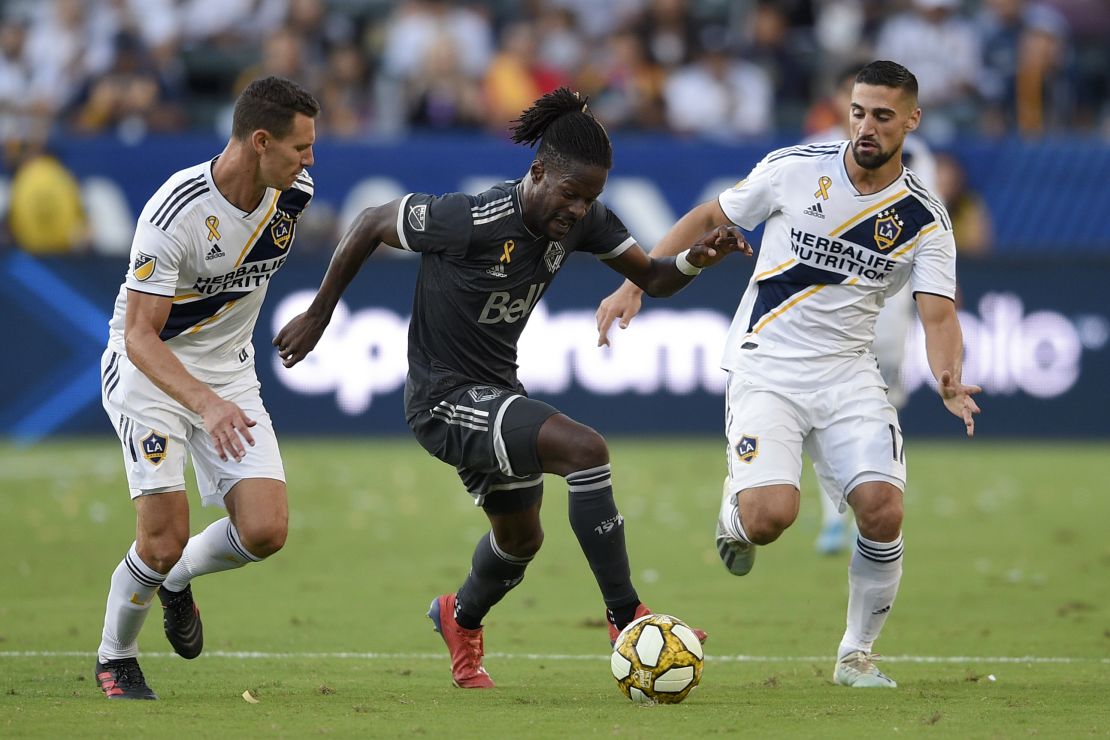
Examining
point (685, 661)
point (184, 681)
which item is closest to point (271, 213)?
point (184, 681)

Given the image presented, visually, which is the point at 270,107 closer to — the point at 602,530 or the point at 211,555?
the point at 211,555

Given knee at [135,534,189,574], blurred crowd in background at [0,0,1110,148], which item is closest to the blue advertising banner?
blurred crowd in background at [0,0,1110,148]

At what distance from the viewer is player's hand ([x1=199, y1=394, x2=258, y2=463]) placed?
6250 mm

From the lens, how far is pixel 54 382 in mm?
16688

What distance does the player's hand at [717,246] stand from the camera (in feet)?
23.0

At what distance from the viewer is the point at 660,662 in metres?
6.47

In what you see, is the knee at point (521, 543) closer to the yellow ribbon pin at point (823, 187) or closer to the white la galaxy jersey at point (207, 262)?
the white la galaxy jersey at point (207, 262)

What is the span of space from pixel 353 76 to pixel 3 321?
199 inches

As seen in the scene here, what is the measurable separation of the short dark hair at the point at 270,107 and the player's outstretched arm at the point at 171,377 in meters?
0.79

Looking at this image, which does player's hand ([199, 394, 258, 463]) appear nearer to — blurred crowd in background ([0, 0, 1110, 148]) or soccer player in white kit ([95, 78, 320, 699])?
soccer player in white kit ([95, 78, 320, 699])

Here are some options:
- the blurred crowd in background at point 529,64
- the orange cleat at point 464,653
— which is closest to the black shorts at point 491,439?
the orange cleat at point 464,653

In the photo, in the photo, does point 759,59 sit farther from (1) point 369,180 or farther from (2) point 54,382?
(2) point 54,382

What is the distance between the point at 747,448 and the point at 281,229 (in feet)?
7.38

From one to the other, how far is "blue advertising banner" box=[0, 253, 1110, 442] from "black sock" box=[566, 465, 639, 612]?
9.67 meters
